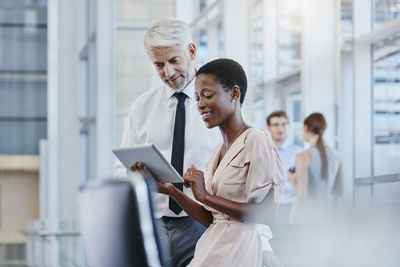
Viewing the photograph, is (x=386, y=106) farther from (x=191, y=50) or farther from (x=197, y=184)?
(x=197, y=184)

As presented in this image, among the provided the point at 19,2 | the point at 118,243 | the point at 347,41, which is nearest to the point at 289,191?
the point at 347,41

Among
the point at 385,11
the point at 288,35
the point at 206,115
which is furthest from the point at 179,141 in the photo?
the point at 288,35

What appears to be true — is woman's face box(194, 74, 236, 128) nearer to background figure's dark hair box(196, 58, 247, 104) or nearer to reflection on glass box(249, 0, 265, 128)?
background figure's dark hair box(196, 58, 247, 104)

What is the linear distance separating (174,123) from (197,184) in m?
0.70

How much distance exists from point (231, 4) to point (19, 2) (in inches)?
329

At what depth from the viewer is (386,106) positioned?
514 cm

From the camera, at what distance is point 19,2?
578 inches

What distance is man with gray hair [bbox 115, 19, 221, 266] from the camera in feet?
8.64

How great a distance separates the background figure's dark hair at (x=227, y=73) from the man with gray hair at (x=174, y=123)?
20.3 inches

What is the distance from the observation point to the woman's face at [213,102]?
2117 millimetres

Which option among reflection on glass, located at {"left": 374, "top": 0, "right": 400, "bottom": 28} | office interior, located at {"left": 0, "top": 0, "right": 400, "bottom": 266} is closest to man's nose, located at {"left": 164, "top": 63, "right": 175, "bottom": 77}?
office interior, located at {"left": 0, "top": 0, "right": 400, "bottom": 266}

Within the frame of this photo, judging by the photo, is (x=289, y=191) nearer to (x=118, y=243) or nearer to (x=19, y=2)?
(x=118, y=243)

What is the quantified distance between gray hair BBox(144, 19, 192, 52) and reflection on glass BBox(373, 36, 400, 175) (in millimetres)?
2482

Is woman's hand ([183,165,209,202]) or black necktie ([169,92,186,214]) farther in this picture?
black necktie ([169,92,186,214])
